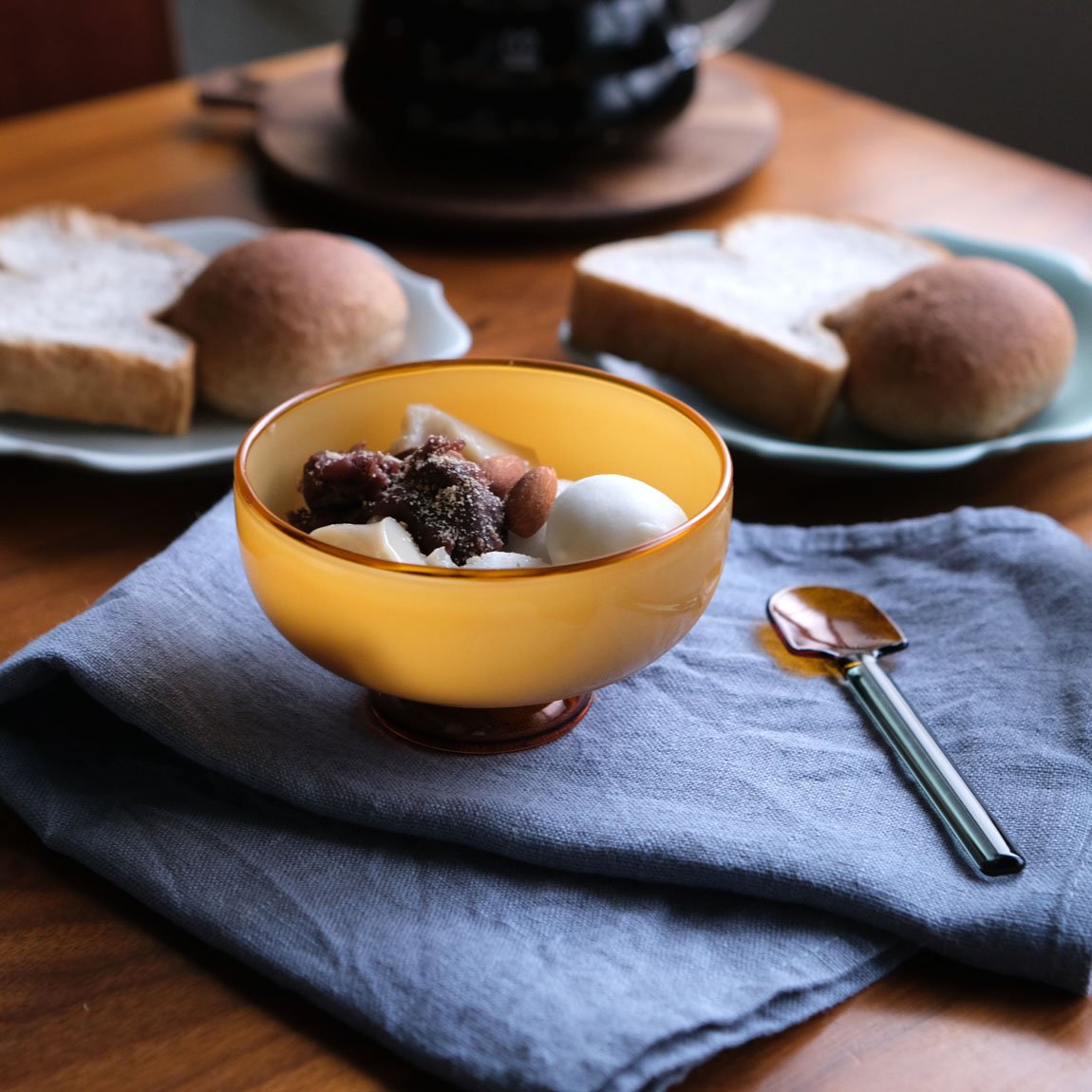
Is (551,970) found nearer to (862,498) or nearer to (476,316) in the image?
(862,498)

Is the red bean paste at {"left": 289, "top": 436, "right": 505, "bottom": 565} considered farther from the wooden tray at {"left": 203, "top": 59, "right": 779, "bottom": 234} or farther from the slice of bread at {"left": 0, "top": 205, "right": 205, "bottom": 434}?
the wooden tray at {"left": 203, "top": 59, "right": 779, "bottom": 234}

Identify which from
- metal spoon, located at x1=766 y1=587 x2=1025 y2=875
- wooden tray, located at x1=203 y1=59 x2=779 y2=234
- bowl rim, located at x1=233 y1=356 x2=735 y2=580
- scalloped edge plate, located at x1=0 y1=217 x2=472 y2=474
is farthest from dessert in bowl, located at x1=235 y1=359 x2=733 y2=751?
wooden tray, located at x1=203 y1=59 x2=779 y2=234

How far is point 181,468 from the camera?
33.6 inches

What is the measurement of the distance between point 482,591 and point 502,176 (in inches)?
34.3

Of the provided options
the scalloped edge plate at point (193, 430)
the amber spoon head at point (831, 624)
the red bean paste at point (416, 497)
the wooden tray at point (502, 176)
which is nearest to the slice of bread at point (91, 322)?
the scalloped edge plate at point (193, 430)

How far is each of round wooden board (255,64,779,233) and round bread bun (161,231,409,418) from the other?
11.0 inches

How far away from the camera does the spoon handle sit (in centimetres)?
56

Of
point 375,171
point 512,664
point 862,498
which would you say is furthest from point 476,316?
point 512,664

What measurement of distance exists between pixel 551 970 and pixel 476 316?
712mm

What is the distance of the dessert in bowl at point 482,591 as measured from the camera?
0.54 metres

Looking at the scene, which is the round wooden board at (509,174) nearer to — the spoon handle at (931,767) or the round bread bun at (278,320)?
the round bread bun at (278,320)

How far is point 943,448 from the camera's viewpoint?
0.92m

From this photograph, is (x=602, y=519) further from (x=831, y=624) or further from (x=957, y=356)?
(x=957, y=356)

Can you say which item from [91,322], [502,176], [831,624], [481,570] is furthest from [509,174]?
[481,570]
